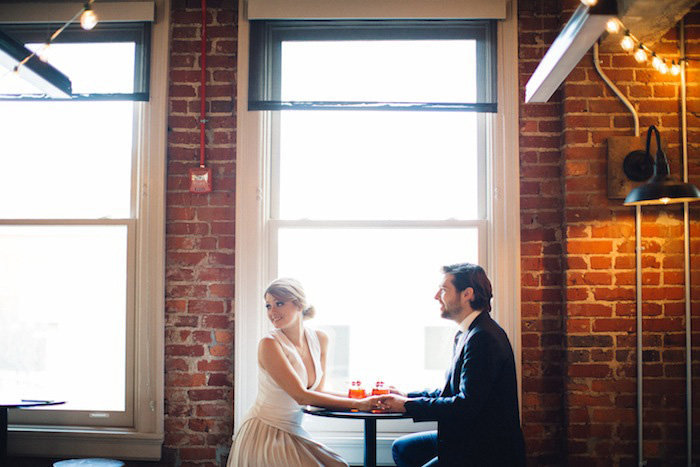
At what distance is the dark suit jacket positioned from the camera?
2.58 meters

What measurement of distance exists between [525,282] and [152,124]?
2377 mm

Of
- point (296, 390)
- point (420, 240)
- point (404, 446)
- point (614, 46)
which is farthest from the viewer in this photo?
point (420, 240)

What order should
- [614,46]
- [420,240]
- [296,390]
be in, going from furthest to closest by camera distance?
[420,240]
[614,46]
[296,390]

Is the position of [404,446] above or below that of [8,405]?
below

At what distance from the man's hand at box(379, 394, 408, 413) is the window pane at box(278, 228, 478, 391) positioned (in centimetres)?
74

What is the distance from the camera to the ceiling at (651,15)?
283cm

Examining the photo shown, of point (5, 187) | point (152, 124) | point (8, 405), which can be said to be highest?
point (152, 124)

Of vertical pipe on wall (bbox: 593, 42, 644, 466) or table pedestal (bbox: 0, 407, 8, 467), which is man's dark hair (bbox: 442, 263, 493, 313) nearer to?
vertical pipe on wall (bbox: 593, 42, 644, 466)

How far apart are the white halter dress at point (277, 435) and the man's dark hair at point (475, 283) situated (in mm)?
912

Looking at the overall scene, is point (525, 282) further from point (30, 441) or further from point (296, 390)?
point (30, 441)

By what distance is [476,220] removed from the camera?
3.54m

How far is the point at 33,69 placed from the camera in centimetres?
301

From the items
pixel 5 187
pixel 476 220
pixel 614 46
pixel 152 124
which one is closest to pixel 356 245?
pixel 476 220

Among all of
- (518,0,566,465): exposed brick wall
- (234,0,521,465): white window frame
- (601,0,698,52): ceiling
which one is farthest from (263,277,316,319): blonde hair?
(601,0,698,52): ceiling
